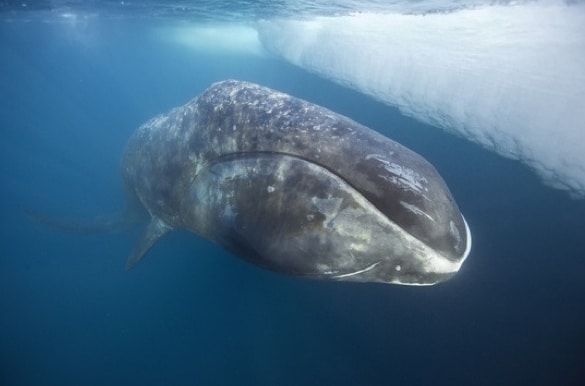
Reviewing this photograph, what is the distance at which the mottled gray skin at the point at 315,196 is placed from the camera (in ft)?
9.24

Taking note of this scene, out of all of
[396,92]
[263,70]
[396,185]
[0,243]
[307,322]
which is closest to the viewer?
→ [396,185]

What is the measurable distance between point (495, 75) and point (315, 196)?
38.3 feet

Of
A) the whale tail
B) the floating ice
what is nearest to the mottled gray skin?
the whale tail

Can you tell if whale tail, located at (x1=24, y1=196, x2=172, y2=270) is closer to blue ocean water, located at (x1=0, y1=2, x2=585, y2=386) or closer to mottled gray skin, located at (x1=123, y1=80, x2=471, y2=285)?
blue ocean water, located at (x1=0, y1=2, x2=585, y2=386)

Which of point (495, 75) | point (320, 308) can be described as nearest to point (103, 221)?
point (320, 308)

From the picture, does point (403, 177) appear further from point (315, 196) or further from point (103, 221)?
point (103, 221)

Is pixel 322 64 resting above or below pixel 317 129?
below

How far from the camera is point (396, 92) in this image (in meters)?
15.0

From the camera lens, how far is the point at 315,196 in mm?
3176

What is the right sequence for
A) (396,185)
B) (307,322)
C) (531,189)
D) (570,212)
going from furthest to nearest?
1. (307,322)
2. (531,189)
3. (570,212)
4. (396,185)

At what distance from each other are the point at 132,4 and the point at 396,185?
88.5 feet

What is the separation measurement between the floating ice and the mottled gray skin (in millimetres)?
9354

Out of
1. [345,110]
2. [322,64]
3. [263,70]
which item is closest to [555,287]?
[345,110]

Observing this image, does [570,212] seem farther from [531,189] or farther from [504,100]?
[504,100]
